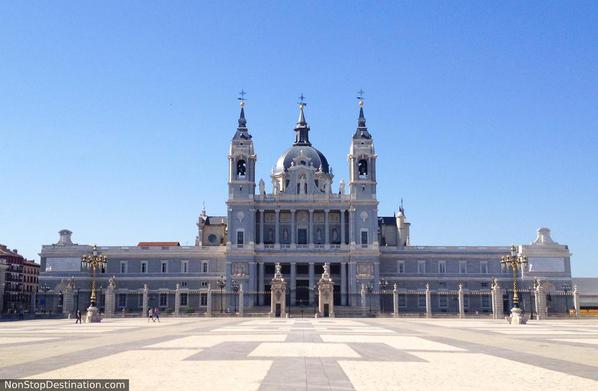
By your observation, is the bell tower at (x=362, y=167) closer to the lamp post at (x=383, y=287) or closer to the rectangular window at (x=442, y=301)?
Answer: the lamp post at (x=383, y=287)

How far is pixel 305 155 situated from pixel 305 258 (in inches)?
925

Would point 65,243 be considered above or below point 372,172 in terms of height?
below

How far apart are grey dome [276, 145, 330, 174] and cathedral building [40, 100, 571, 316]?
11.3m

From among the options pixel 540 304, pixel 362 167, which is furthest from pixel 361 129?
pixel 540 304

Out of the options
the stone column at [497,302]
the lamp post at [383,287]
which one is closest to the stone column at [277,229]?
the lamp post at [383,287]

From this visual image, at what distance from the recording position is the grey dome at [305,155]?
122 meters

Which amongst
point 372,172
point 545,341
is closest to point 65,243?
point 372,172

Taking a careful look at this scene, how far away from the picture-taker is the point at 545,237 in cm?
10819

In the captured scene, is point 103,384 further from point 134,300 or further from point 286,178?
point 286,178

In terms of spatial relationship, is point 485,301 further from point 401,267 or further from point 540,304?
point 540,304


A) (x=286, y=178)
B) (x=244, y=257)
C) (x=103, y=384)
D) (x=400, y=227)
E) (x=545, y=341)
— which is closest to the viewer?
(x=103, y=384)

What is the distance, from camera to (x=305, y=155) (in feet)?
400

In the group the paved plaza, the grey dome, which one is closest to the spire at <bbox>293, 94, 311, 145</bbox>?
the grey dome

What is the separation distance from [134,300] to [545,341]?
82182 millimetres
